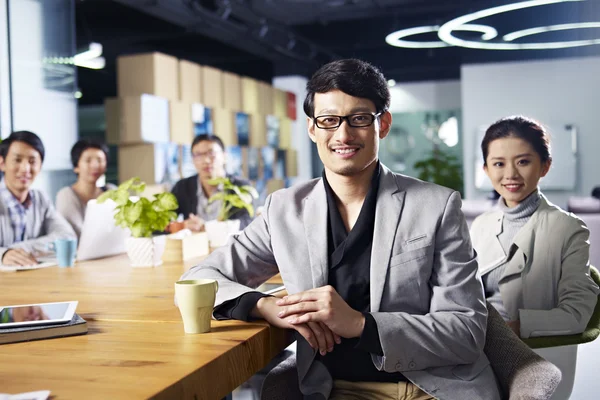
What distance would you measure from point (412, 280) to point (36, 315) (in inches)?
35.0

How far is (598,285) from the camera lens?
2.12 metres

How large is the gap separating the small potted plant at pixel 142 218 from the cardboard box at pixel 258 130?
795cm

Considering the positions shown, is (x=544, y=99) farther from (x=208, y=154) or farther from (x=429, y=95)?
(x=208, y=154)

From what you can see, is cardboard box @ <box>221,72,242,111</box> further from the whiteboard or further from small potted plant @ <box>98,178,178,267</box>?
small potted plant @ <box>98,178,178,267</box>

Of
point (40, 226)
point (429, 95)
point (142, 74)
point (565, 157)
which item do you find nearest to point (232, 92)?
point (142, 74)

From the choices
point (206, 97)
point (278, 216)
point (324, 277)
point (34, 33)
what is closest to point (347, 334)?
point (324, 277)

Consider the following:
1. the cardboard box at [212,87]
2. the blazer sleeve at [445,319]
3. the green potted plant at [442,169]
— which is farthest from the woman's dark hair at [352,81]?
the green potted plant at [442,169]

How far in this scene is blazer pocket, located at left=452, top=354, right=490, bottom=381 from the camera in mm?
1544

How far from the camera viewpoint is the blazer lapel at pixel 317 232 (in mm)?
1634

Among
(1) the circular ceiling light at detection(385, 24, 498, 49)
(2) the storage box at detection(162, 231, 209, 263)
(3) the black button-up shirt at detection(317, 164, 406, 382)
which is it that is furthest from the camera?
(1) the circular ceiling light at detection(385, 24, 498, 49)

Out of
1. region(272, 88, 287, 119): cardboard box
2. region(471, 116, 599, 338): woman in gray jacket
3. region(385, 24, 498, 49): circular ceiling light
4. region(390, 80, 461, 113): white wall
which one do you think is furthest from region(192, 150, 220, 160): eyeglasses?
region(390, 80, 461, 113): white wall

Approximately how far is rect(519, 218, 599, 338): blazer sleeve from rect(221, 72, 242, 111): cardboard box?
7.91 m

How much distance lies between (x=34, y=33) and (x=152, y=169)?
88.2 inches

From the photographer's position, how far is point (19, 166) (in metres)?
3.56
